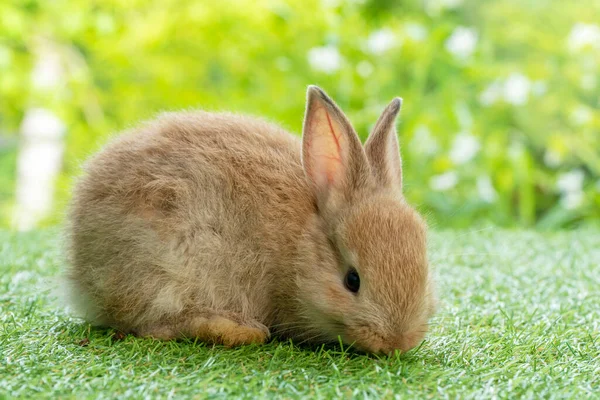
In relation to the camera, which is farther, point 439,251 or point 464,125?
point 464,125

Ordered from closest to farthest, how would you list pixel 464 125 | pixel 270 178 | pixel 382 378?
pixel 382 378, pixel 270 178, pixel 464 125

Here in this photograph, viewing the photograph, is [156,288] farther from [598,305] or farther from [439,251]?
[439,251]

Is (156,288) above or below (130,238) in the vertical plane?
below

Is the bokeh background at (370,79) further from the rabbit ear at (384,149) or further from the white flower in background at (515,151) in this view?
the rabbit ear at (384,149)

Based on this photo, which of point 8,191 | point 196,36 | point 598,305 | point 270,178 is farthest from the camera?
point 8,191

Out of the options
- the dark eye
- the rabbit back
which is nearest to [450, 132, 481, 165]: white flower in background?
the rabbit back

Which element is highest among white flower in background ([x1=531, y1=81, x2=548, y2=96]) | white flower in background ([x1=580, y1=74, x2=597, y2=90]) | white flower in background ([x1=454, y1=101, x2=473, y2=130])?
white flower in background ([x1=580, y1=74, x2=597, y2=90])

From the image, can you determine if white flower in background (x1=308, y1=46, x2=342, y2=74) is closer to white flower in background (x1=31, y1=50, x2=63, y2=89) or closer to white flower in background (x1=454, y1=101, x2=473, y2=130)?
white flower in background (x1=454, y1=101, x2=473, y2=130)

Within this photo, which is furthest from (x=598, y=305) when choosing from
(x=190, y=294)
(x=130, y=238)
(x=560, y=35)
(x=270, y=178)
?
(x=560, y=35)
